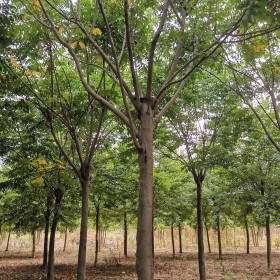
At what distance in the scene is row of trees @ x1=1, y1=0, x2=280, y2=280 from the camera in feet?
11.6

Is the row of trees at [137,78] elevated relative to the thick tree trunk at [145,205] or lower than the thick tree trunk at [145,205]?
elevated

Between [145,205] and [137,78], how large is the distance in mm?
1610

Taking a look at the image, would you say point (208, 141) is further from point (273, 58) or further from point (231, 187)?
point (231, 187)

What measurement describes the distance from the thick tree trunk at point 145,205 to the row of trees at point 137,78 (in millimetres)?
11

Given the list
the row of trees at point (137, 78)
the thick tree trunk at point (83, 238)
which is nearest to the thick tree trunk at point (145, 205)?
the row of trees at point (137, 78)

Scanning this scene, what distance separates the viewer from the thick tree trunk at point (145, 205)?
3029 mm

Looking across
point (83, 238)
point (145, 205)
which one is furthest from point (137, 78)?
point (83, 238)

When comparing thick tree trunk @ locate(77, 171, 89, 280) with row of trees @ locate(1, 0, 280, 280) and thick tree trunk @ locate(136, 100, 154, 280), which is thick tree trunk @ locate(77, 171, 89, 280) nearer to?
row of trees @ locate(1, 0, 280, 280)

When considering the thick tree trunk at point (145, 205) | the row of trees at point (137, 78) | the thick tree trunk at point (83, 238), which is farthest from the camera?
the thick tree trunk at point (83, 238)

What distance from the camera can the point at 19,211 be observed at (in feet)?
43.8

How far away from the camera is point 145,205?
125 inches

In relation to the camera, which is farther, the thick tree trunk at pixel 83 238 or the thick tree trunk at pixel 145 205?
the thick tree trunk at pixel 83 238

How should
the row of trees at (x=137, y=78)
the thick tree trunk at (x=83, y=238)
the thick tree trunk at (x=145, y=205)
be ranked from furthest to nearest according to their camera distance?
the thick tree trunk at (x=83, y=238) → the row of trees at (x=137, y=78) → the thick tree trunk at (x=145, y=205)

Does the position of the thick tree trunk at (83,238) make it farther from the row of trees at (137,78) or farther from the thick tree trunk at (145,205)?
the thick tree trunk at (145,205)
